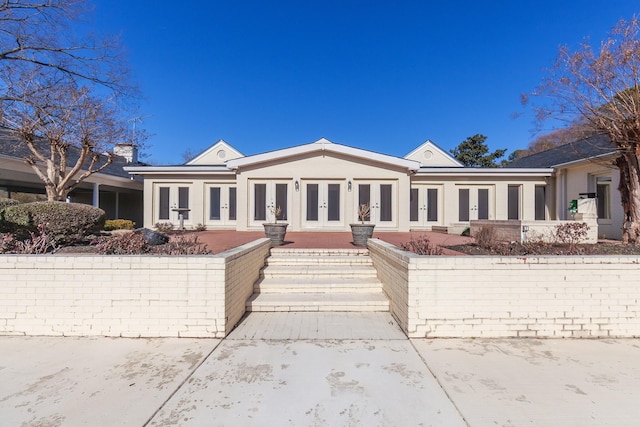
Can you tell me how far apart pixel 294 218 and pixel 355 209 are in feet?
8.81

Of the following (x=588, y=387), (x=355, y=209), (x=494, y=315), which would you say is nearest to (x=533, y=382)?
(x=588, y=387)

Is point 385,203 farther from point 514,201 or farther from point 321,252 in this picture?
point 321,252

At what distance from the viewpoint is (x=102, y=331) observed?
383 cm

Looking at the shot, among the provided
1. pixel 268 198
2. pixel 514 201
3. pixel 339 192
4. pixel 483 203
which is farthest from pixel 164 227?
pixel 514 201

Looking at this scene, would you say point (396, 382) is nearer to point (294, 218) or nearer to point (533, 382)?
point (533, 382)

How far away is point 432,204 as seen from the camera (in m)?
14.8

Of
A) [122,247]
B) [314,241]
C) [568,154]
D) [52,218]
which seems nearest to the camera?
[122,247]

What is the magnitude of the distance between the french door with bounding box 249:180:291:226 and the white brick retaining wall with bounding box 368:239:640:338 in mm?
9829

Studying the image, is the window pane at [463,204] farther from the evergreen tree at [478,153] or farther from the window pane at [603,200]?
the evergreen tree at [478,153]

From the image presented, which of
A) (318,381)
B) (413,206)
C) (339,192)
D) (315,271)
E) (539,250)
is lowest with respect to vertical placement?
(318,381)

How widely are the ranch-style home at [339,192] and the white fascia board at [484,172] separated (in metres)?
0.04

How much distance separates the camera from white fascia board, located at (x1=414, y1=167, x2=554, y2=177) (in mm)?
14281

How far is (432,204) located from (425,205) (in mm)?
364

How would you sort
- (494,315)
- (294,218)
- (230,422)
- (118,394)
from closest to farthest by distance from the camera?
(230,422) < (118,394) < (494,315) < (294,218)
